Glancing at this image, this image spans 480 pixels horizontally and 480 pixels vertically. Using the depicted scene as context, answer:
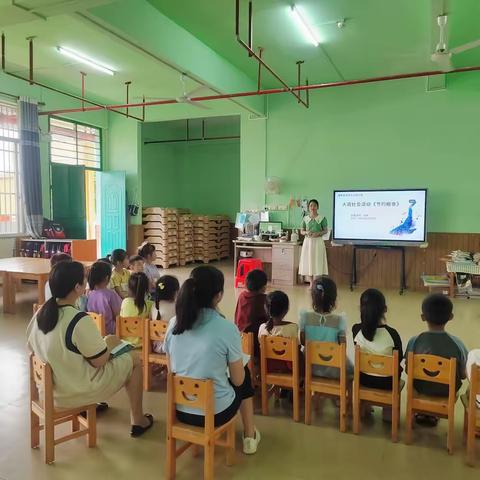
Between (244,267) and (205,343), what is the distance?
565 cm

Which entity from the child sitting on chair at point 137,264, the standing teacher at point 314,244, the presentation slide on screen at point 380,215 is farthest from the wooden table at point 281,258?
the child sitting on chair at point 137,264

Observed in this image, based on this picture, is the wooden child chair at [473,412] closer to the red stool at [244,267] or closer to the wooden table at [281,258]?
the red stool at [244,267]

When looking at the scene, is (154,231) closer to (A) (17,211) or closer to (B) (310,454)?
(A) (17,211)

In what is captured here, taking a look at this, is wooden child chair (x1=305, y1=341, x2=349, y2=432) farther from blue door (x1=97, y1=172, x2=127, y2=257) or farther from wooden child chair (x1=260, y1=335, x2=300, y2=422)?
blue door (x1=97, y1=172, x2=127, y2=257)

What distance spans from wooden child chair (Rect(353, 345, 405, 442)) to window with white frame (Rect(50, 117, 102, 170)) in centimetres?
781

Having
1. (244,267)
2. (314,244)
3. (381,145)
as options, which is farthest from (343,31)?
(244,267)

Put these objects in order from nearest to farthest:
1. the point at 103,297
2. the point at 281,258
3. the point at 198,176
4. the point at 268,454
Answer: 1. the point at 268,454
2. the point at 103,297
3. the point at 281,258
4. the point at 198,176

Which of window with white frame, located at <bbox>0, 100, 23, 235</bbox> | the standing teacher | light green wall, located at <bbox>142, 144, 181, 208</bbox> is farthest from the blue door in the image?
the standing teacher

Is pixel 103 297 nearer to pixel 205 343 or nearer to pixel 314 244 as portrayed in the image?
pixel 205 343

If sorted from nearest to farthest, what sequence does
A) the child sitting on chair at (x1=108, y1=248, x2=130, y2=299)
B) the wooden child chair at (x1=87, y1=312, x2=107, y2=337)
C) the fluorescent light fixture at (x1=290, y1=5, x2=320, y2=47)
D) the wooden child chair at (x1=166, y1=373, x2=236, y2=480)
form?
the wooden child chair at (x1=166, y1=373, x2=236, y2=480)
the wooden child chair at (x1=87, y1=312, x2=107, y2=337)
the child sitting on chair at (x1=108, y1=248, x2=130, y2=299)
the fluorescent light fixture at (x1=290, y1=5, x2=320, y2=47)

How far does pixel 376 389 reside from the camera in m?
2.49

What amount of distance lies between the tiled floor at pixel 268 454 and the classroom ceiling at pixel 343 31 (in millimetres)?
3948

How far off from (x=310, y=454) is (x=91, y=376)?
4.08 ft

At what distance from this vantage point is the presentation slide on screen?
7012 millimetres
